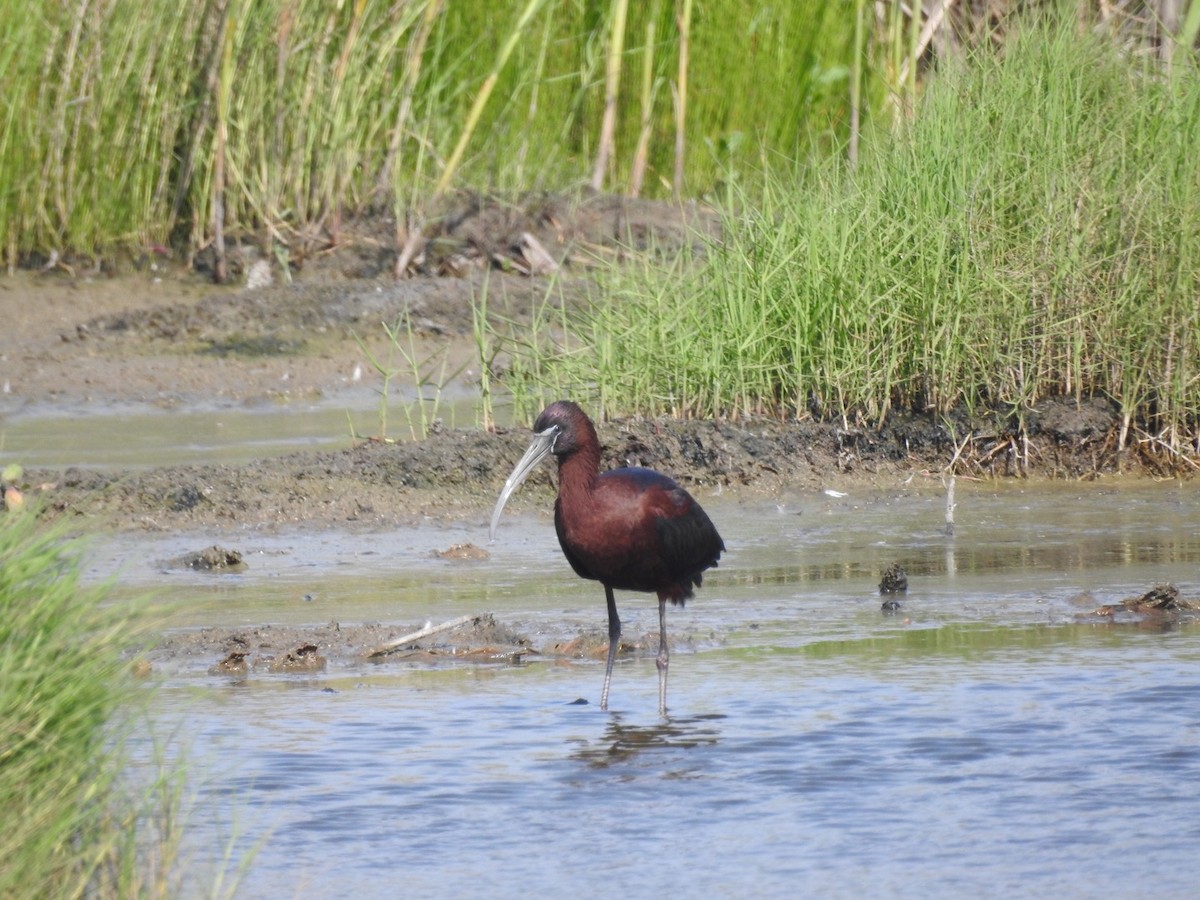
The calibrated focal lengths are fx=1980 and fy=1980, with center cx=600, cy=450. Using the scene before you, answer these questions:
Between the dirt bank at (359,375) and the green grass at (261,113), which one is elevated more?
the green grass at (261,113)

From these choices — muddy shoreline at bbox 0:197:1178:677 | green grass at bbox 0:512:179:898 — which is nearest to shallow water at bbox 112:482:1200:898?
green grass at bbox 0:512:179:898

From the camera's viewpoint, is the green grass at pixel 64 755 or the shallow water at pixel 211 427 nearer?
the green grass at pixel 64 755

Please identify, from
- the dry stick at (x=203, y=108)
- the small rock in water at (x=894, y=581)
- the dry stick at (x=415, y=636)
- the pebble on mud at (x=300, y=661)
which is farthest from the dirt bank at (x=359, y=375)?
the small rock in water at (x=894, y=581)

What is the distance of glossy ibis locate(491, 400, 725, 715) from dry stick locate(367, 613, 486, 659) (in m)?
0.42

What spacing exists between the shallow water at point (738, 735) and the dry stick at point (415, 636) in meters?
0.06

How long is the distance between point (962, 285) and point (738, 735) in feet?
11.2

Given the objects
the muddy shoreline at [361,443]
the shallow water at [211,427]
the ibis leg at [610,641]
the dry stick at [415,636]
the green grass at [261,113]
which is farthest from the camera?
the green grass at [261,113]

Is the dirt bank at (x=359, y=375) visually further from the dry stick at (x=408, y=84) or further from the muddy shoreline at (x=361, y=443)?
the dry stick at (x=408, y=84)

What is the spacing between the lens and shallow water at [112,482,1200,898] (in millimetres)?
4363

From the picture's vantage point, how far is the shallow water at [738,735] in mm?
4363

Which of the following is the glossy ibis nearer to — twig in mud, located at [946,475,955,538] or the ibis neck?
the ibis neck

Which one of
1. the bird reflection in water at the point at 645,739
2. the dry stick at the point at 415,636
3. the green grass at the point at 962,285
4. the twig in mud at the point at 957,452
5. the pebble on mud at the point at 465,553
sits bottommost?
the bird reflection in water at the point at 645,739

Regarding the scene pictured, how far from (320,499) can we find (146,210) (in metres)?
5.17

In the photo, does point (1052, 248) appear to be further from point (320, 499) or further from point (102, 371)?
point (102, 371)
